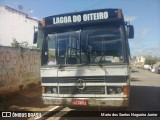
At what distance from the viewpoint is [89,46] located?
6.01m

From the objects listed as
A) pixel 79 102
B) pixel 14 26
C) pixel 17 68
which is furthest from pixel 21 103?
pixel 14 26

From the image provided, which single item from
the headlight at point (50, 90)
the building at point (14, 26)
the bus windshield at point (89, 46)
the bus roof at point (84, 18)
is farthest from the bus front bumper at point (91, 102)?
the building at point (14, 26)

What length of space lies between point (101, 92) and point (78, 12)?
6.92ft

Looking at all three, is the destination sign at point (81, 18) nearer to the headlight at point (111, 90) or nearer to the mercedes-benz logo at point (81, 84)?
the mercedes-benz logo at point (81, 84)

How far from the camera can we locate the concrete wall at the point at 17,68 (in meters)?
9.40

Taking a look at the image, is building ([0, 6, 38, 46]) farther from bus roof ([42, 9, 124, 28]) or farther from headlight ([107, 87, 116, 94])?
headlight ([107, 87, 116, 94])

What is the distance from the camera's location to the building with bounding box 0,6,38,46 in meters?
21.2

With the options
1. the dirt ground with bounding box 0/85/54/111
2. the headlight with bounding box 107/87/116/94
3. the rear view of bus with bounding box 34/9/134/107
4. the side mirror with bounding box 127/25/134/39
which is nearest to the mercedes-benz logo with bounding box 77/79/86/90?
the rear view of bus with bounding box 34/9/134/107

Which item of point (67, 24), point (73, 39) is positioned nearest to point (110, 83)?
point (73, 39)

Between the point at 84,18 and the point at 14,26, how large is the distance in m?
17.9

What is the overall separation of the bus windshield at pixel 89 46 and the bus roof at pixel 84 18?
224 millimetres

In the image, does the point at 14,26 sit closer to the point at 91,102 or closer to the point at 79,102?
the point at 79,102

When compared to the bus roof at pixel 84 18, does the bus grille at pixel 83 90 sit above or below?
below

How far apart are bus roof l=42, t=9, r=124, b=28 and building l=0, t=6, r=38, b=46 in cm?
1485
